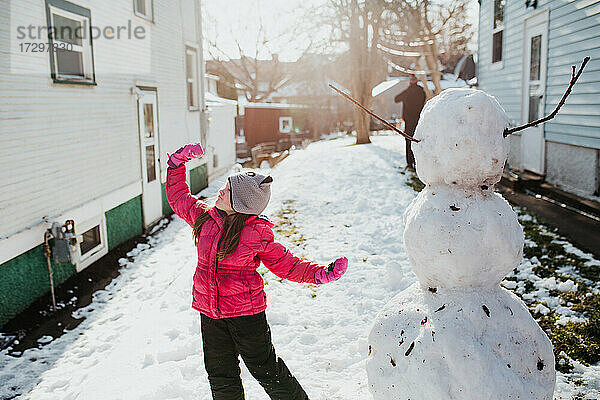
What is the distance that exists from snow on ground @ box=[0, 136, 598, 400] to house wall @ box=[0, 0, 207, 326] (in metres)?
0.96

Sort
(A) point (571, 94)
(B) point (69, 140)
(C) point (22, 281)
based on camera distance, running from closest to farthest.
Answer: (C) point (22, 281), (B) point (69, 140), (A) point (571, 94)

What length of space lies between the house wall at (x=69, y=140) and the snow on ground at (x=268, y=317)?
3.16 feet

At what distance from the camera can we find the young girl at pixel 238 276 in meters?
2.95

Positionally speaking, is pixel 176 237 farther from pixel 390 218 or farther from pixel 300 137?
pixel 300 137

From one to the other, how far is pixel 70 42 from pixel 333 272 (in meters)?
6.77

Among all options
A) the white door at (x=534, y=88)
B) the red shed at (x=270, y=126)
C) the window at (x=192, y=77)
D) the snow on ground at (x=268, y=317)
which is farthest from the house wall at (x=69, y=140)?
the red shed at (x=270, y=126)

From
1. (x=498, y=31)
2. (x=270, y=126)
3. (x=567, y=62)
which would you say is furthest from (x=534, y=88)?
(x=270, y=126)

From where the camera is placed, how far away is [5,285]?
578 cm

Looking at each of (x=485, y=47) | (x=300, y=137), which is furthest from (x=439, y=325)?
(x=300, y=137)

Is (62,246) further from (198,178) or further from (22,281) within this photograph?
(198,178)

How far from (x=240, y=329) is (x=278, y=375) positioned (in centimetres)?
43

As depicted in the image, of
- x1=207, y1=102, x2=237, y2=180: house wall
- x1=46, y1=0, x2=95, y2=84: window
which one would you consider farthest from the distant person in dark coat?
x1=46, y1=0, x2=95, y2=84: window

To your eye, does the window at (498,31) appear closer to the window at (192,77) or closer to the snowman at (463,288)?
the window at (192,77)

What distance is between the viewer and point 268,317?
489 cm
